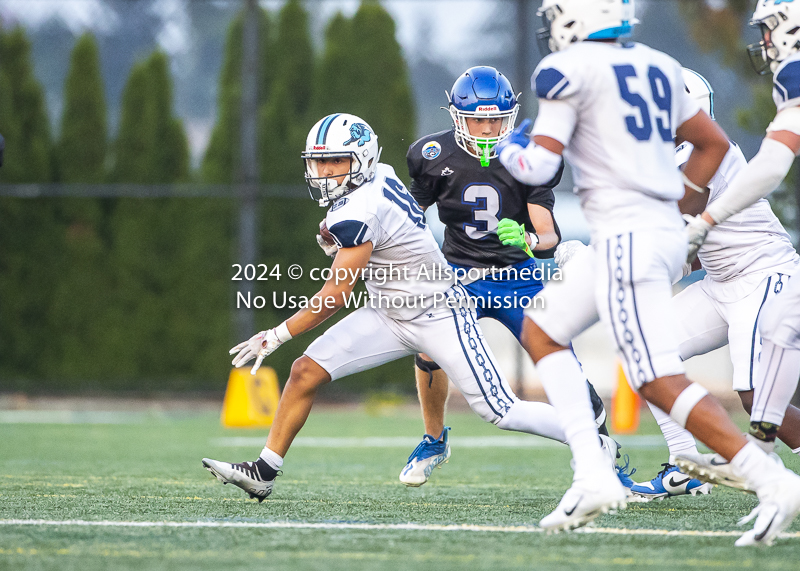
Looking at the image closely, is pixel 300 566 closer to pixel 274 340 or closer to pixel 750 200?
pixel 274 340

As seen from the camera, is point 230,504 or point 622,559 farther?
point 230,504

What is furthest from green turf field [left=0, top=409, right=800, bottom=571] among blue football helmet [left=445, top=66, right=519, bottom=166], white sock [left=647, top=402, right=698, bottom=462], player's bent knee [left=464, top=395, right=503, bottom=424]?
blue football helmet [left=445, top=66, right=519, bottom=166]

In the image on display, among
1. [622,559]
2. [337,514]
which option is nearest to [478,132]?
[337,514]

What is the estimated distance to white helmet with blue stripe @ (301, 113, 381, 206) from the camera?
14.9ft

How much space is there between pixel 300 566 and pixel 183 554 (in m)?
0.42

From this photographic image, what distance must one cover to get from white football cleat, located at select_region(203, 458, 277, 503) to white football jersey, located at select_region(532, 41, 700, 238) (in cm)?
181

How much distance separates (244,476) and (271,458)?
0.48ft

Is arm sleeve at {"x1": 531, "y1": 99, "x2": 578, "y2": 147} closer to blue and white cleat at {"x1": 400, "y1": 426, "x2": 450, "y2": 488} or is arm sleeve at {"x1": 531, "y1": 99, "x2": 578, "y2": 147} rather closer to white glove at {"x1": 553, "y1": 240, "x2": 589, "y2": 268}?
white glove at {"x1": 553, "y1": 240, "x2": 589, "y2": 268}

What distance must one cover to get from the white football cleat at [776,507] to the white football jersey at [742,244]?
1485 mm

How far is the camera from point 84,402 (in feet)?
37.8

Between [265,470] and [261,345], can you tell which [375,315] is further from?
[265,470]

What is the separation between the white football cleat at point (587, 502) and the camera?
3.36m

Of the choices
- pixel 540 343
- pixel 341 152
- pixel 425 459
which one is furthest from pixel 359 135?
pixel 425 459

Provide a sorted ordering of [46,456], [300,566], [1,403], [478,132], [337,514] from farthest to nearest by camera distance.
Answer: [1,403], [46,456], [478,132], [337,514], [300,566]
